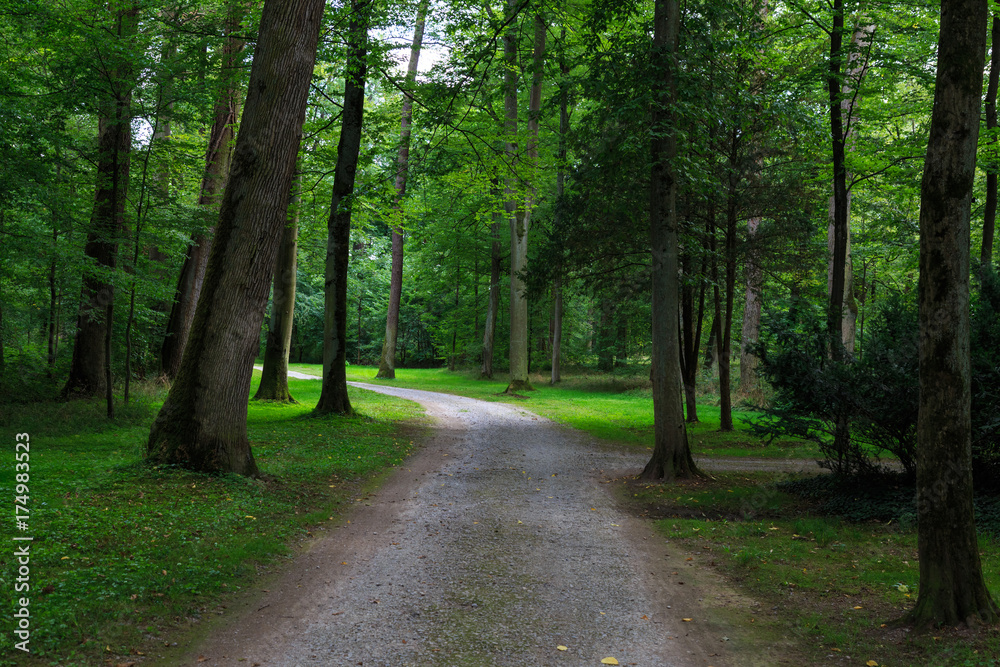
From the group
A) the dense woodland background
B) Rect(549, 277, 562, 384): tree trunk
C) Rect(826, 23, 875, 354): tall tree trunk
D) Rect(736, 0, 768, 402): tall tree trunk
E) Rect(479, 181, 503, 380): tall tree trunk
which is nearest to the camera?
the dense woodland background

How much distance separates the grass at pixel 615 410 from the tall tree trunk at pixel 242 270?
7017 millimetres

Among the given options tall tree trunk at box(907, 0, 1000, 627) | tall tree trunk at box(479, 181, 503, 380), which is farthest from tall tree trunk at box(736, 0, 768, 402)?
tall tree trunk at box(479, 181, 503, 380)

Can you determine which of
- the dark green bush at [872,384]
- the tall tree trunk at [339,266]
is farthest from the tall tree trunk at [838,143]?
the tall tree trunk at [339,266]

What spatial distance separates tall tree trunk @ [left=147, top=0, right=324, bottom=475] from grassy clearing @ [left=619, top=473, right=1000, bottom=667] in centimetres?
528

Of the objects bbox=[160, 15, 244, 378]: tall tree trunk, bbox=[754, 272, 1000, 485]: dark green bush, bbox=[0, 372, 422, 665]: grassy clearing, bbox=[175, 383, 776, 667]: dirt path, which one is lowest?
bbox=[175, 383, 776, 667]: dirt path

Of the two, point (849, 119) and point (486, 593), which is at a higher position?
point (849, 119)

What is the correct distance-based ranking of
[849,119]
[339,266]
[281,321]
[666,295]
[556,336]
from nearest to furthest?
[666,295] → [849,119] → [339,266] → [281,321] → [556,336]

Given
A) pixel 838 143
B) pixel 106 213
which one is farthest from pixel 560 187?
pixel 106 213

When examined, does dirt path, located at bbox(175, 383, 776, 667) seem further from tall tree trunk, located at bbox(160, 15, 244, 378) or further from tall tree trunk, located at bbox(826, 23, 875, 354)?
tall tree trunk, located at bbox(160, 15, 244, 378)

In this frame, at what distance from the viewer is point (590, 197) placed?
1340 cm

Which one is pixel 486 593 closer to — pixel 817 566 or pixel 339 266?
pixel 817 566

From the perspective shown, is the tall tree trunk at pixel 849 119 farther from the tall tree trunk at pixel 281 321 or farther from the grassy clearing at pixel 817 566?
the tall tree trunk at pixel 281 321

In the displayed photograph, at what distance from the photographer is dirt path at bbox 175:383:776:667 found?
3828 mm

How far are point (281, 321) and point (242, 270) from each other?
30.2 feet
